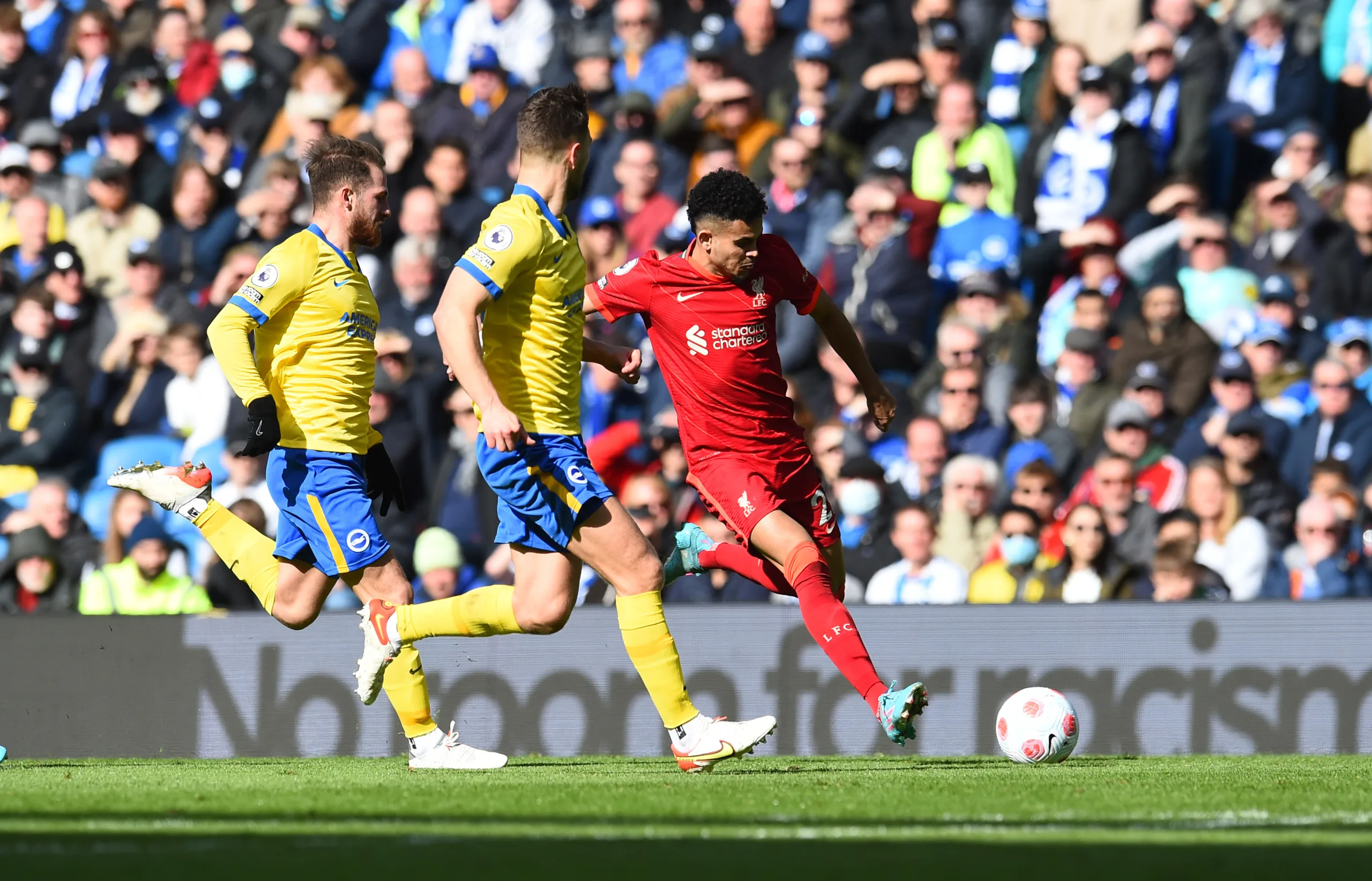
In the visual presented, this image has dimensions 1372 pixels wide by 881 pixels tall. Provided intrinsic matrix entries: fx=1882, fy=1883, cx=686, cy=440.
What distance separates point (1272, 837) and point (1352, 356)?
6.30 meters

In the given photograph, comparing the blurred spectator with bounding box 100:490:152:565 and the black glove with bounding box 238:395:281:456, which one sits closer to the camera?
the black glove with bounding box 238:395:281:456

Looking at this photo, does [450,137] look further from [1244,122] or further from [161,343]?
[1244,122]

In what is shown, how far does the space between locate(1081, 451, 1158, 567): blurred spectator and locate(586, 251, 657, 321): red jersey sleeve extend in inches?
136

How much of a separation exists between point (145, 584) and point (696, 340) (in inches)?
181

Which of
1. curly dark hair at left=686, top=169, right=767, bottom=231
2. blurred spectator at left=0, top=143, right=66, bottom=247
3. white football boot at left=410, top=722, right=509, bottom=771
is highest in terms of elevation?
blurred spectator at left=0, top=143, right=66, bottom=247

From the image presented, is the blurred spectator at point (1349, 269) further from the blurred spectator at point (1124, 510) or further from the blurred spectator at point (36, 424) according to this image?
the blurred spectator at point (36, 424)

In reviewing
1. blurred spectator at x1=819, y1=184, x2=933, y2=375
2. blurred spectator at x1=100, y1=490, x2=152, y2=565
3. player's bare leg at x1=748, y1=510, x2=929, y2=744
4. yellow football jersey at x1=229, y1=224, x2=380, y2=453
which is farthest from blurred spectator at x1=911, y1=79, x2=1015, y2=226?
yellow football jersey at x1=229, y1=224, x2=380, y2=453

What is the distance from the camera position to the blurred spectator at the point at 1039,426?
10.4m

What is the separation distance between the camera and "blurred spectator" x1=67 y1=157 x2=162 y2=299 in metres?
13.4

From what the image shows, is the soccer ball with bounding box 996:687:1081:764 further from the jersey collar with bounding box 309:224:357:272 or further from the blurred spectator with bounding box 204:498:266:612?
the blurred spectator with bounding box 204:498:266:612

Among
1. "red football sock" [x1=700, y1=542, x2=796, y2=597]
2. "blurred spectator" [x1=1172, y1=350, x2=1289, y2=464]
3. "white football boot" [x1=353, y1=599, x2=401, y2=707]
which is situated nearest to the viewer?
"white football boot" [x1=353, y1=599, x2=401, y2=707]

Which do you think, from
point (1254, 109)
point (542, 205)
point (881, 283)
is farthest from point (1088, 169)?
point (542, 205)

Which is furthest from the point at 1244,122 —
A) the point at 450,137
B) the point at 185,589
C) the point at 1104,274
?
the point at 185,589

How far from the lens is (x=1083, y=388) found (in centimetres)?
1062
